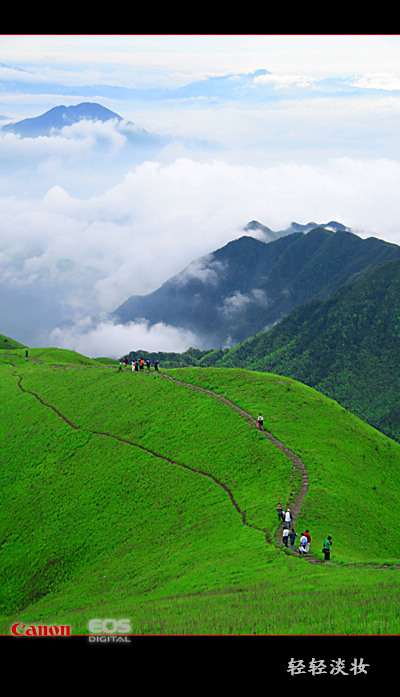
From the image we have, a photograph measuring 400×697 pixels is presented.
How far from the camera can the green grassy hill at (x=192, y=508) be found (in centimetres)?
2538

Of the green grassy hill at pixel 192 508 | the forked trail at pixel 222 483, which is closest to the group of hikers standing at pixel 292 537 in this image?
the forked trail at pixel 222 483

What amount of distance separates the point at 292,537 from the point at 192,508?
12521mm

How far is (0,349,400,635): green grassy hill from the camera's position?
25.4 meters

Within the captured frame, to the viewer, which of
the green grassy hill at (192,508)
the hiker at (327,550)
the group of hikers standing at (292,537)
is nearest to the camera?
the green grassy hill at (192,508)

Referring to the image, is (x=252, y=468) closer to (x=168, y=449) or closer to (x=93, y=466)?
(x=168, y=449)

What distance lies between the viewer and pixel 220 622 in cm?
1966

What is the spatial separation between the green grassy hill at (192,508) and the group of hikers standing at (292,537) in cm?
87

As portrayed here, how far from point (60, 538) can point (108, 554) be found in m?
7.01

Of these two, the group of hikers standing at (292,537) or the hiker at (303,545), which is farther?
the hiker at (303,545)

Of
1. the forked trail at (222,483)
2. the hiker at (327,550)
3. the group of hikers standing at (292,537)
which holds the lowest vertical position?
the hiker at (327,550)

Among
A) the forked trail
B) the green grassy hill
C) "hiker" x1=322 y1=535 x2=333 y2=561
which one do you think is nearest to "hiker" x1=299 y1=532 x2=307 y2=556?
the forked trail

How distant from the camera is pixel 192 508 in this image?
45656mm

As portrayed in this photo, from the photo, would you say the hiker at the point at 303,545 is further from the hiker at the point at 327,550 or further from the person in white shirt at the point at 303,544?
the hiker at the point at 327,550

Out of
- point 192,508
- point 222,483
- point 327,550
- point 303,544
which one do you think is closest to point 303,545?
point 303,544
